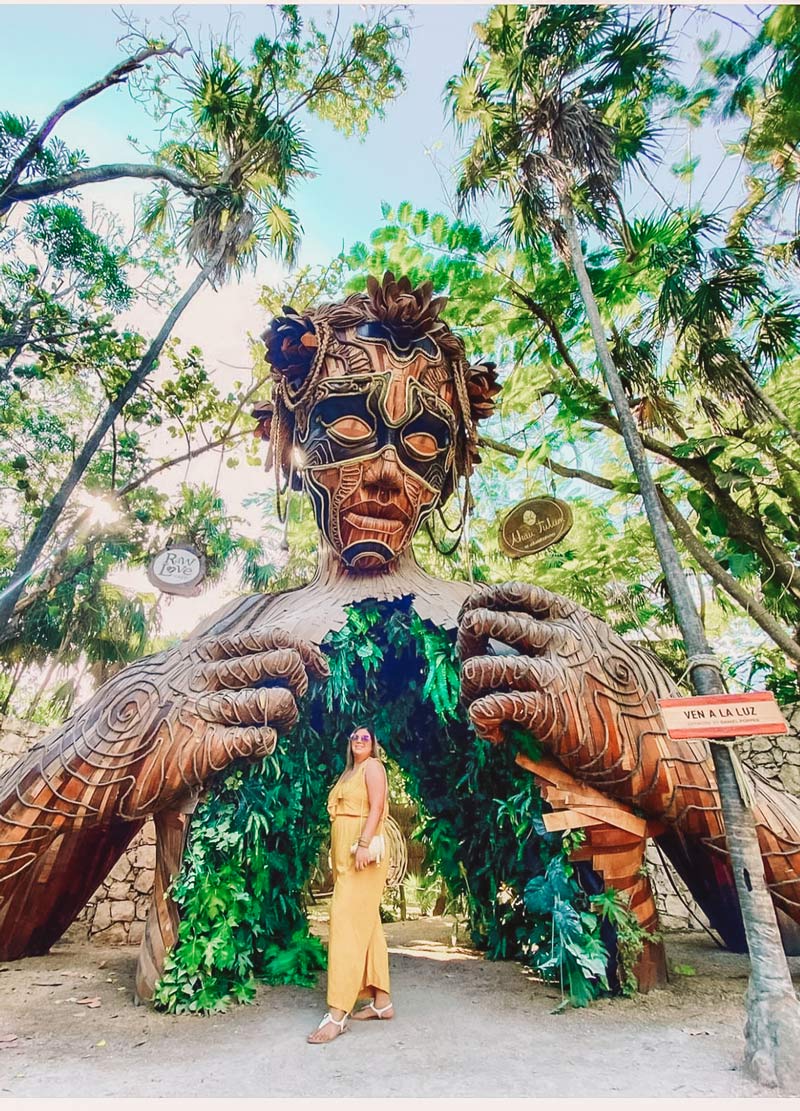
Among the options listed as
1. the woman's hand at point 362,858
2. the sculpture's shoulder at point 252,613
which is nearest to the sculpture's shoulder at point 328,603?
the sculpture's shoulder at point 252,613

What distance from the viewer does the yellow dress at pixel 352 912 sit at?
3.31m

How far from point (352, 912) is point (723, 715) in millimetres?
2182

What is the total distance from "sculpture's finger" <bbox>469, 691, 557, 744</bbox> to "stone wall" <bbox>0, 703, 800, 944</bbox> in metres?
3.57

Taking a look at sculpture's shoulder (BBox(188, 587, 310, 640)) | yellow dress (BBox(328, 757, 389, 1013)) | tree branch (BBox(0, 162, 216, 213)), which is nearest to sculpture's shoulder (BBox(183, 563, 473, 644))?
sculpture's shoulder (BBox(188, 587, 310, 640))

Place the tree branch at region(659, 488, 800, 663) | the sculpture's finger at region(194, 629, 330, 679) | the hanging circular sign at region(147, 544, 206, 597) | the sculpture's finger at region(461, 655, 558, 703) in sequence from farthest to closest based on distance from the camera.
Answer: the hanging circular sign at region(147, 544, 206, 597) → the tree branch at region(659, 488, 800, 663) → the sculpture's finger at region(194, 629, 330, 679) → the sculpture's finger at region(461, 655, 558, 703)

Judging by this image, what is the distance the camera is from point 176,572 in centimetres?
558

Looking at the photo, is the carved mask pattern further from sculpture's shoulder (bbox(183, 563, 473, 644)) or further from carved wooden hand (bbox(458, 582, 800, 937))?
carved wooden hand (bbox(458, 582, 800, 937))

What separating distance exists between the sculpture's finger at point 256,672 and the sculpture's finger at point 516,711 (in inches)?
41.2

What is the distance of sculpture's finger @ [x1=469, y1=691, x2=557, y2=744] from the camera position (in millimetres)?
3480

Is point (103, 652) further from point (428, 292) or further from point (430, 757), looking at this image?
point (428, 292)

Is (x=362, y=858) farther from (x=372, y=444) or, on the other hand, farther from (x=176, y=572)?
(x=176, y=572)

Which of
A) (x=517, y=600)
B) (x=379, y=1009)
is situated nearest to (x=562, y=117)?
(x=517, y=600)

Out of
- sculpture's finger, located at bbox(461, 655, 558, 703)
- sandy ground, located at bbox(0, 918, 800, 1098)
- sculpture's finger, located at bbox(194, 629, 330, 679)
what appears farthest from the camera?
sculpture's finger, located at bbox(194, 629, 330, 679)

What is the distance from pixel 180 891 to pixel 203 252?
6.94 metres
